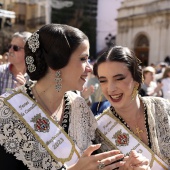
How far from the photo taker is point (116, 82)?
212 centimetres

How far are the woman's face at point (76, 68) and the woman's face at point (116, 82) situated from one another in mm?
308

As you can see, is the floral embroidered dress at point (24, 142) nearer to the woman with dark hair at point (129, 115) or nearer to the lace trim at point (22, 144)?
the lace trim at point (22, 144)

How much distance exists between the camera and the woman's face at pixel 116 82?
2115mm

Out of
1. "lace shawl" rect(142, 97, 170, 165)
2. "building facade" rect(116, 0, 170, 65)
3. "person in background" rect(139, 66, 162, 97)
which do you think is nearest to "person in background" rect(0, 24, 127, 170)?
"lace shawl" rect(142, 97, 170, 165)

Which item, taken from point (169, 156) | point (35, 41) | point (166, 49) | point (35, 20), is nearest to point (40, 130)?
point (35, 41)

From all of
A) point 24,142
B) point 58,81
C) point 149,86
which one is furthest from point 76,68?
point 149,86

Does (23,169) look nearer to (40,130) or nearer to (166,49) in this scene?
(40,130)

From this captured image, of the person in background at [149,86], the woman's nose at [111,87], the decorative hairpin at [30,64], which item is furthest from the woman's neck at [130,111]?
the person in background at [149,86]

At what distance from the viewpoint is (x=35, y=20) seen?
96.9ft

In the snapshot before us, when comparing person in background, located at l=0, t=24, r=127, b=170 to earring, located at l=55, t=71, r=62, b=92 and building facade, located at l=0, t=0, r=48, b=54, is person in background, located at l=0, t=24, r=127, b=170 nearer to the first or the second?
earring, located at l=55, t=71, r=62, b=92

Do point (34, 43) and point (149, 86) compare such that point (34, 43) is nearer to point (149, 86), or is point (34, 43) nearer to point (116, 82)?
point (116, 82)

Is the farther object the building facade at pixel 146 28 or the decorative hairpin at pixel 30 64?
the building facade at pixel 146 28

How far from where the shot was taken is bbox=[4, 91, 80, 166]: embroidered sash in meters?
1.76

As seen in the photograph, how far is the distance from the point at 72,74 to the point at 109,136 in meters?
0.59
